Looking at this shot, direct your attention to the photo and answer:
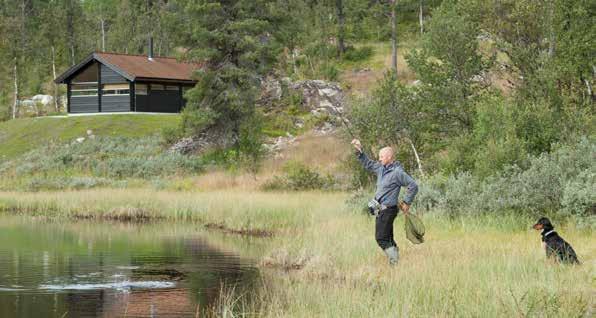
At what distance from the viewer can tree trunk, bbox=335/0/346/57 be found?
7050 cm

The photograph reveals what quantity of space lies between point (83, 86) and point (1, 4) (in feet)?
122

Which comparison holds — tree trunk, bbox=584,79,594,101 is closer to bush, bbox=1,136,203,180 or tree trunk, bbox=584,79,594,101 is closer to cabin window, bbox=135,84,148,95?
bush, bbox=1,136,203,180

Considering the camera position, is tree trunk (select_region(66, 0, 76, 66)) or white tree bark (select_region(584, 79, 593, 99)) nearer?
→ white tree bark (select_region(584, 79, 593, 99))

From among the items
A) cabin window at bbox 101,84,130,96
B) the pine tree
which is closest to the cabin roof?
cabin window at bbox 101,84,130,96

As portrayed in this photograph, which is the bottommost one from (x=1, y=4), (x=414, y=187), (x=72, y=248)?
(x=72, y=248)

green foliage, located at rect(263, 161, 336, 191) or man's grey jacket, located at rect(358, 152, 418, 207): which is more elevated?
man's grey jacket, located at rect(358, 152, 418, 207)

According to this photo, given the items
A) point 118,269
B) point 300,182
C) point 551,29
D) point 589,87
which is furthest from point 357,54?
point 118,269

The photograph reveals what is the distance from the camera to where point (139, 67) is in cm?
5772

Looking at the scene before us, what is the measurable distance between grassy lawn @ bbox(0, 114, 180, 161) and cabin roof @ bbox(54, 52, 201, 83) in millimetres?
2725

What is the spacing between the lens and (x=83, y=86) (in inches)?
2363

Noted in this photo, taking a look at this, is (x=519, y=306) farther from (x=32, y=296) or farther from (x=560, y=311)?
(x=32, y=296)

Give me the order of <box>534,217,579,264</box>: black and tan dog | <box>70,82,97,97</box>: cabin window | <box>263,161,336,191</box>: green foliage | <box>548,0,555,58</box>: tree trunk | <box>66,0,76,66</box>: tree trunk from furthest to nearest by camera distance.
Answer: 1. <box>66,0,76,66</box>: tree trunk
2. <box>70,82,97,97</box>: cabin window
3. <box>263,161,336,191</box>: green foliage
4. <box>548,0,555,58</box>: tree trunk
5. <box>534,217,579,264</box>: black and tan dog

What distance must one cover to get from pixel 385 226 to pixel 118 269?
7.28 m

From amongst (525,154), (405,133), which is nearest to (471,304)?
(525,154)
